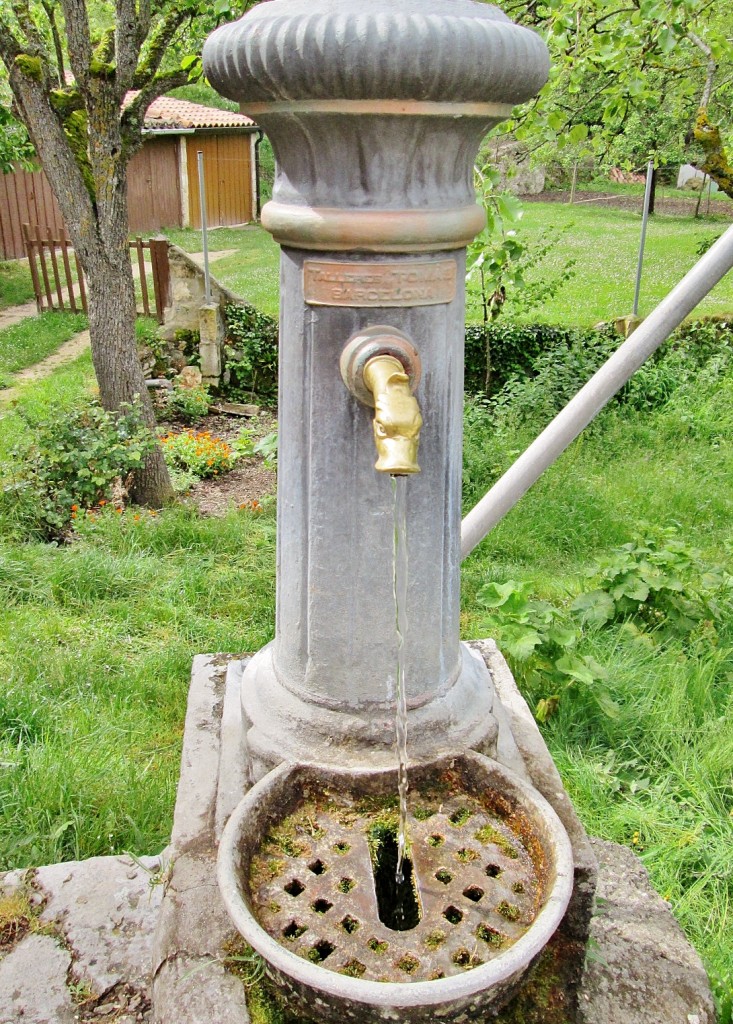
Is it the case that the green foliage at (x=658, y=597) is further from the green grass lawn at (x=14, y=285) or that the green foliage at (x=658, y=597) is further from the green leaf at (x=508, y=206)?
the green grass lawn at (x=14, y=285)

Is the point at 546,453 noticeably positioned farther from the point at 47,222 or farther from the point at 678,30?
the point at 47,222

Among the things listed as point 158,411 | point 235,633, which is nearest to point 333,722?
point 235,633

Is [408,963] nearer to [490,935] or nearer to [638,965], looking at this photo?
[490,935]

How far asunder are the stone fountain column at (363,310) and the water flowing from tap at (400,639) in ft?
0.08

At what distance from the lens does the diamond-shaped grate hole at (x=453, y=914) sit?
5.11 ft

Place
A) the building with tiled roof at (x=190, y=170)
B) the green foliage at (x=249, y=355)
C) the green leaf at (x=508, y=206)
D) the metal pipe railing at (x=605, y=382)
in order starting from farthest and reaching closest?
the building with tiled roof at (x=190, y=170) < the green foliage at (x=249, y=355) < the green leaf at (x=508, y=206) < the metal pipe railing at (x=605, y=382)

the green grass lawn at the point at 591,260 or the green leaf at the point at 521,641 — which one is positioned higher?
the green leaf at the point at 521,641

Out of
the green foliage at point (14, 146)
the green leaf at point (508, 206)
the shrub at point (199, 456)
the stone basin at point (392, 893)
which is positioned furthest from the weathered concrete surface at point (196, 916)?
the green foliage at point (14, 146)

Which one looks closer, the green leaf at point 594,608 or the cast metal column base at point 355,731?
the cast metal column base at point 355,731

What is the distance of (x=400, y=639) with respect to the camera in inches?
66.7

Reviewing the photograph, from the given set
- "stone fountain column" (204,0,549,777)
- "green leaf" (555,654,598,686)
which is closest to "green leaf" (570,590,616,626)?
"green leaf" (555,654,598,686)

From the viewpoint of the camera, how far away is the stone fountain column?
135 centimetres

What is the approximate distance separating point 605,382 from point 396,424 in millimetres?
957

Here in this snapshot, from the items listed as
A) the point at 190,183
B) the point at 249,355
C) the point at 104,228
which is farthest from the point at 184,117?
the point at 104,228
